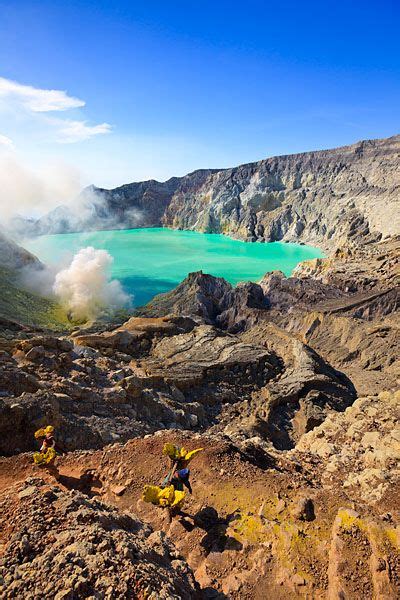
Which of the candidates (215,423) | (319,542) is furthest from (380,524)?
(215,423)

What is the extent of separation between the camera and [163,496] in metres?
5.75

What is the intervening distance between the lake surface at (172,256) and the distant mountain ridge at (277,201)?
6.03 meters

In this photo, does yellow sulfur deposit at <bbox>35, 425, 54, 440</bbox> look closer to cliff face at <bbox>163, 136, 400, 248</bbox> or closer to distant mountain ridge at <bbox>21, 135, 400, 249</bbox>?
distant mountain ridge at <bbox>21, 135, 400, 249</bbox>

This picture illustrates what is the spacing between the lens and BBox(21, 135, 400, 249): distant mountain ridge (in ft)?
250

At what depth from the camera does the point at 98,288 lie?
39500 millimetres

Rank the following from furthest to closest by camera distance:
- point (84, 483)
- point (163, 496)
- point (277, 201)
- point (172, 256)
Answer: point (277, 201)
point (172, 256)
point (84, 483)
point (163, 496)

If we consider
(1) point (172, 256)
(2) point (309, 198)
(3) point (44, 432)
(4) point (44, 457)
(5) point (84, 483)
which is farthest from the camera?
(2) point (309, 198)

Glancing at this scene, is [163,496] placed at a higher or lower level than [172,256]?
higher

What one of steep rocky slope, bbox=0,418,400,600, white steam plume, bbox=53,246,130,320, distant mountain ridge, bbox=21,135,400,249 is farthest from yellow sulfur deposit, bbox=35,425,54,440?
distant mountain ridge, bbox=21,135,400,249

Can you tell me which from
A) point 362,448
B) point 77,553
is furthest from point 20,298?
point 77,553

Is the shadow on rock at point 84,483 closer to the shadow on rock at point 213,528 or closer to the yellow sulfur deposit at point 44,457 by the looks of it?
the yellow sulfur deposit at point 44,457

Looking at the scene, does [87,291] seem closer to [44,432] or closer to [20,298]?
[20,298]

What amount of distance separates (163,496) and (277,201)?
103m

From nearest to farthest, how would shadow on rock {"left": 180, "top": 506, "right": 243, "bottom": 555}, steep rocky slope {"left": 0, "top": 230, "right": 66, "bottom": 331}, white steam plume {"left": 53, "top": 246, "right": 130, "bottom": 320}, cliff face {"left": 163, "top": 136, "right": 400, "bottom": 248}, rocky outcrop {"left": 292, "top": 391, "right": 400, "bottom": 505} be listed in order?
1. shadow on rock {"left": 180, "top": 506, "right": 243, "bottom": 555}
2. rocky outcrop {"left": 292, "top": 391, "right": 400, "bottom": 505}
3. steep rocky slope {"left": 0, "top": 230, "right": 66, "bottom": 331}
4. white steam plume {"left": 53, "top": 246, "right": 130, "bottom": 320}
5. cliff face {"left": 163, "top": 136, "right": 400, "bottom": 248}
